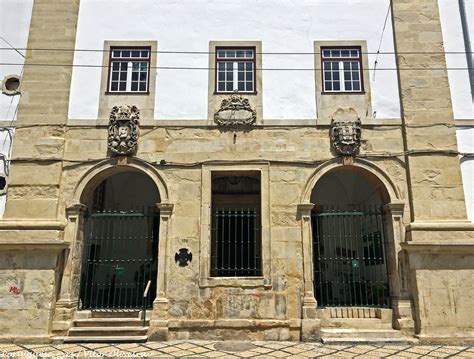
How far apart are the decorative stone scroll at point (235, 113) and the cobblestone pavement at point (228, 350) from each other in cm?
440

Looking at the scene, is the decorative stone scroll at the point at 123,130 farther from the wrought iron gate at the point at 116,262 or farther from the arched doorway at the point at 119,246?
the wrought iron gate at the point at 116,262

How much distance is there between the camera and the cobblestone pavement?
277 inches

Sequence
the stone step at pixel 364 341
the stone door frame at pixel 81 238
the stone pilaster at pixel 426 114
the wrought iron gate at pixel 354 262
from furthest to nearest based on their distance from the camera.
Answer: the wrought iron gate at pixel 354 262
the stone pilaster at pixel 426 114
the stone door frame at pixel 81 238
the stone step at pixel 364 341

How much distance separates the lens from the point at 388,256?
345 inches

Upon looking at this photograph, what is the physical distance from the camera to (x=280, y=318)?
26.9 ft

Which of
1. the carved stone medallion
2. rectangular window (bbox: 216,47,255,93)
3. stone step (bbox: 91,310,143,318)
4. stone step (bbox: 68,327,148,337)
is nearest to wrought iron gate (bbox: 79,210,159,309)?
stone step (bbox: 91,310,143,318)

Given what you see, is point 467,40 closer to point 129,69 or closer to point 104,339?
point 129,69

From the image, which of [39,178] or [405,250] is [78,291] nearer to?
[39,178]

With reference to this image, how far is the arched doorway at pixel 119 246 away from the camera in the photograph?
9078 mm

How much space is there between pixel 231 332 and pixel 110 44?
6682 millimetres

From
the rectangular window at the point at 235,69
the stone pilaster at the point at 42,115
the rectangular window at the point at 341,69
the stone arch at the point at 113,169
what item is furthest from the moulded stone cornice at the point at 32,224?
the rectangular window at the point at 341,69

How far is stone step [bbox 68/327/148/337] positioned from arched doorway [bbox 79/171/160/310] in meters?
0.51

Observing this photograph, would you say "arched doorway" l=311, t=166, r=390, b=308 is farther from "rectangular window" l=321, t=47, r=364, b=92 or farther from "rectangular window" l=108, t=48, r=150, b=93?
"rectangular window" l=108, t=48, r=150, b=93

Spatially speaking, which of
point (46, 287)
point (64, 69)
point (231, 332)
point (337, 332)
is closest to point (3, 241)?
point (46, 287)
